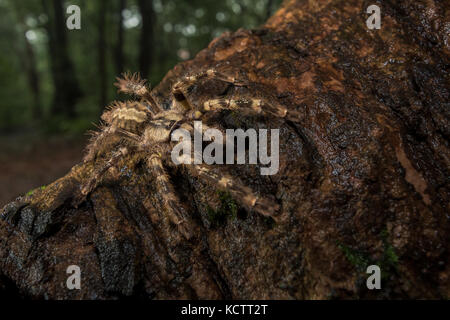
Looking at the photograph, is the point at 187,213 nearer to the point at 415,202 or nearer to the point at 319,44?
the point at 415,202

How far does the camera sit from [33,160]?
521 inches

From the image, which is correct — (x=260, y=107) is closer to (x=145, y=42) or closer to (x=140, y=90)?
(x=140, y=90)

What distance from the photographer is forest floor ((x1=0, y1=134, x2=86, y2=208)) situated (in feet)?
35.7

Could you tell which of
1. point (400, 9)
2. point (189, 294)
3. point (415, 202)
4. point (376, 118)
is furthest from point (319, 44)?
point (189, 294)

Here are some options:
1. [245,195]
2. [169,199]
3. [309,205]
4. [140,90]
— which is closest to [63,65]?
[140,90]

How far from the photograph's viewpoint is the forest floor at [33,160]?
10875 mm

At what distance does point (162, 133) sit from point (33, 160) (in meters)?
11.5

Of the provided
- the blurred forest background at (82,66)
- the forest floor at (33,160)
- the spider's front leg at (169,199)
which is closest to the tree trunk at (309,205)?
the spider's front leg at (169,199)

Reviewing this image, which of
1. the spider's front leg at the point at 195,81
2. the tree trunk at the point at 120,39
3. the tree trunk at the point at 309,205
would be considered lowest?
the tree trunk at the point at 309,205

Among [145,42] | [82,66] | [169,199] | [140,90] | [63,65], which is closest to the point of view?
[169,199]

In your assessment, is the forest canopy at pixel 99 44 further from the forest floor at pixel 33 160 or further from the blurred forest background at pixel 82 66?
the forest floor at pixel 33 160

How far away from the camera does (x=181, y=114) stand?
442 cm

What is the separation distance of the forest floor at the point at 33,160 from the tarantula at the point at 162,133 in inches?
263

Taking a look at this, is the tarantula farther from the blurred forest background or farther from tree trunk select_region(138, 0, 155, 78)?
tree trunk select_region(138, 0, 155, 78)
